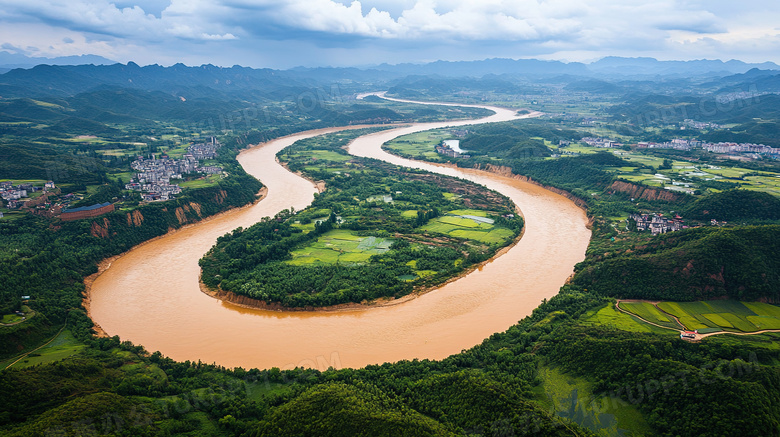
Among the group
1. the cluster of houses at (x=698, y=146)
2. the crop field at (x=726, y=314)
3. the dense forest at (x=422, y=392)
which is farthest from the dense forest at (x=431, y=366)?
the cluster of houses at (x=698, y=146)

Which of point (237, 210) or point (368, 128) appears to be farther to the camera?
point (368, 128)

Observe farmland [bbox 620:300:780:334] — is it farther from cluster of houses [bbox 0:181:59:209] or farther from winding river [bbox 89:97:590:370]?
cluster of houses [bbox 0:181:59:209]

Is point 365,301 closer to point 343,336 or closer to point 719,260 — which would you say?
point 343,336

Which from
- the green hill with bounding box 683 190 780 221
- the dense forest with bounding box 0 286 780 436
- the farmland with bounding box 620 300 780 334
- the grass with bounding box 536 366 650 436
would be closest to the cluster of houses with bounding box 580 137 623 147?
the green hill with bounding box 683 190 780 221

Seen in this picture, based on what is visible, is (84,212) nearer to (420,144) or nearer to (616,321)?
(616,321)

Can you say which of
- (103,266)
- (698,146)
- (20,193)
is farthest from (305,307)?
(698,146)

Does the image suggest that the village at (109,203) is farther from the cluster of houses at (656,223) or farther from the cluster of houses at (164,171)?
the cluster of houses at (656,223)

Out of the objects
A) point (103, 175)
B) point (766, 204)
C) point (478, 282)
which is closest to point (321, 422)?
point (478, 282)
